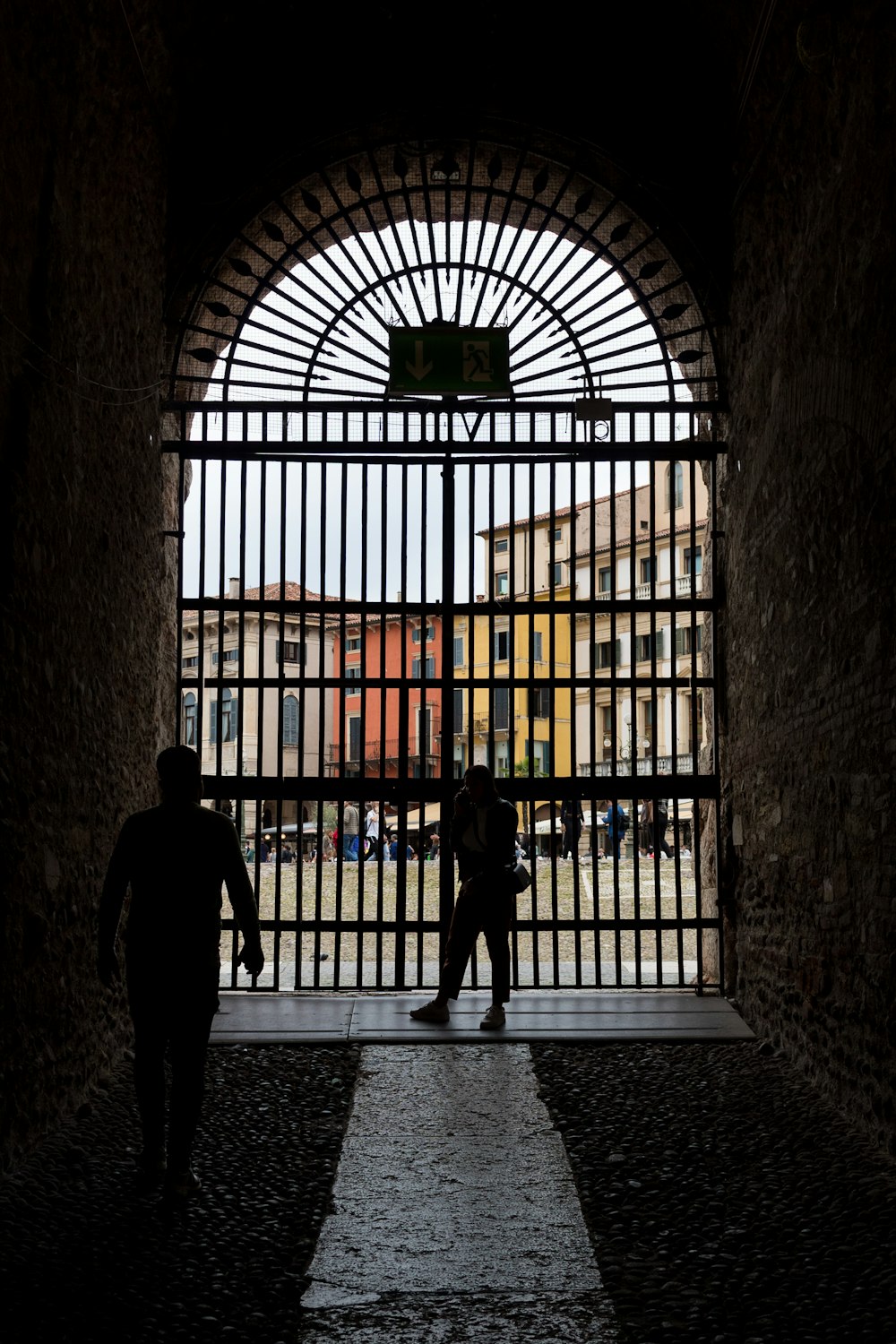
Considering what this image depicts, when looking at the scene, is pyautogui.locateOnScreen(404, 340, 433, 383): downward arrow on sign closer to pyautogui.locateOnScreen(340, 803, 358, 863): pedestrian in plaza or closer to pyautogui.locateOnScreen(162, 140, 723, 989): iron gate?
pyautogui.locateOnScreen(162, 140, 723, 989): iron gate

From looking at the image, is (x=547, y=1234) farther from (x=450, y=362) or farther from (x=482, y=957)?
(x=482, y=957)

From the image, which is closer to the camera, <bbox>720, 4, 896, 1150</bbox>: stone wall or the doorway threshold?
<bbox>720, 4, 896, 1150</bbox>: stone wall

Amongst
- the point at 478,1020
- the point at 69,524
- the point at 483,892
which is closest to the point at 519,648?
the point at 483,892

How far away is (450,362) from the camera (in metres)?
8.57

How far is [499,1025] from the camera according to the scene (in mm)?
7059

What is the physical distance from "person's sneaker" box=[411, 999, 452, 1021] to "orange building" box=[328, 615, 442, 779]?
1406mm

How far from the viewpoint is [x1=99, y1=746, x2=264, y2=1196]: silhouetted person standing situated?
4.17 metres

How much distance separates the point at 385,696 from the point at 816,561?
3.13 meters

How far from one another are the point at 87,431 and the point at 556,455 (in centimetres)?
336

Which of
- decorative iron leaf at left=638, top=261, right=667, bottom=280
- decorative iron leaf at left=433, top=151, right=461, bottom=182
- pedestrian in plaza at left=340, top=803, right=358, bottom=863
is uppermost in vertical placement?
decorative iron leaf at left=433, top=151, right=461, bottom=182

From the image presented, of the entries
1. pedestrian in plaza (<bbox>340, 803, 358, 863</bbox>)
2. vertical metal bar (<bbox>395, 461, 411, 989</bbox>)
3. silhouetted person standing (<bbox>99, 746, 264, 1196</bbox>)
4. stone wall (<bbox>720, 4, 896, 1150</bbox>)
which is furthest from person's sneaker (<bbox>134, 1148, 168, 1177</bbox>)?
pedestrian in plaza (<bbox>340, 803, 358, 863</bbox>)

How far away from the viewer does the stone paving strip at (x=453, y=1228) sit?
3.24m

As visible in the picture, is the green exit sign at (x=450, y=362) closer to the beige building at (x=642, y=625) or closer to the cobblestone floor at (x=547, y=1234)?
the beige building at (x=642, y=625)

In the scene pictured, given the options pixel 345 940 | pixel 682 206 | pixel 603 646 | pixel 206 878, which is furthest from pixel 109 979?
pixel 603 646
